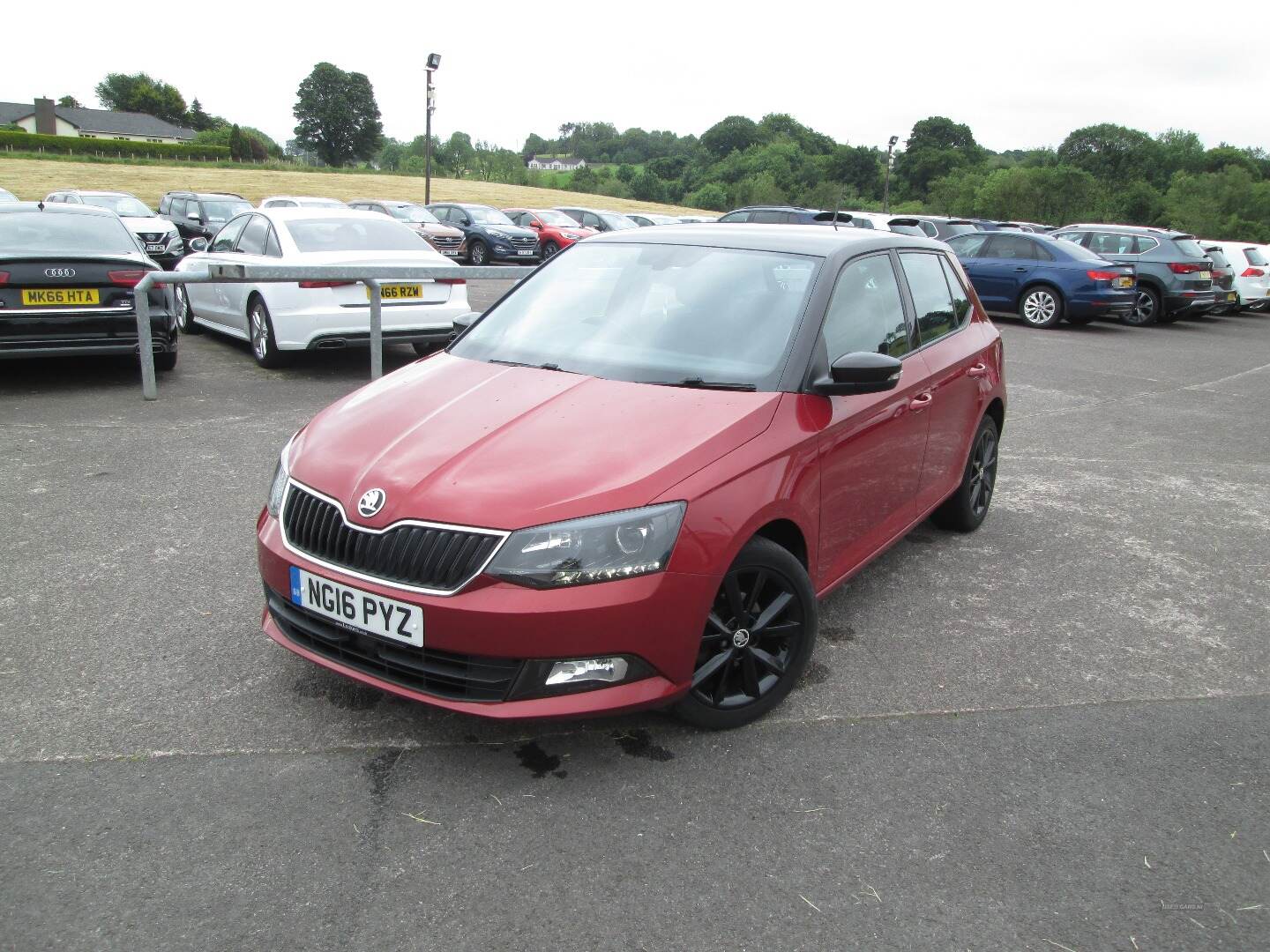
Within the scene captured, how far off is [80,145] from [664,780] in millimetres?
85477

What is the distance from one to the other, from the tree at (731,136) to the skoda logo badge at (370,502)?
122 metres

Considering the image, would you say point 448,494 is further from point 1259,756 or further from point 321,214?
→ point 321,214

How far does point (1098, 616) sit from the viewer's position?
15.0 feet

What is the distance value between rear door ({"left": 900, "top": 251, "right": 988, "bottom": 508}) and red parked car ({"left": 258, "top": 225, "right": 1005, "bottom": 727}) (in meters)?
0.11

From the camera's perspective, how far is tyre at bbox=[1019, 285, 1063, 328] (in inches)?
665

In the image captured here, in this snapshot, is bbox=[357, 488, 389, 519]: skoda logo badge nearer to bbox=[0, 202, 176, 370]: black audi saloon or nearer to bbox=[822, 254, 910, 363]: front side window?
bbox=[822, 254, 910, 363]: front side window

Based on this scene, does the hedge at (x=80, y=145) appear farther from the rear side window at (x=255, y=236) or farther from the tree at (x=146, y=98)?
the rear side window at (x=255, y=236)

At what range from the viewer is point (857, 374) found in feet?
11.8

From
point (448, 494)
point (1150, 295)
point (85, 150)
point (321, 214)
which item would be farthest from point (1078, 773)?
point (85, 150)

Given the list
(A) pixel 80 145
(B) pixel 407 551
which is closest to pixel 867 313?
(B) pixel 407 551

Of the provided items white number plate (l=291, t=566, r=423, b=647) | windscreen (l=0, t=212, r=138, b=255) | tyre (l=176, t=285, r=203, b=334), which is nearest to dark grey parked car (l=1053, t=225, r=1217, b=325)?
tyre (l=176, t=285, r=203, b=334)

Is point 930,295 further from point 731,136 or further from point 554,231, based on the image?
point 731,136

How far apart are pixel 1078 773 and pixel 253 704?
2762 millimetres

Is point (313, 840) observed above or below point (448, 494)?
below
